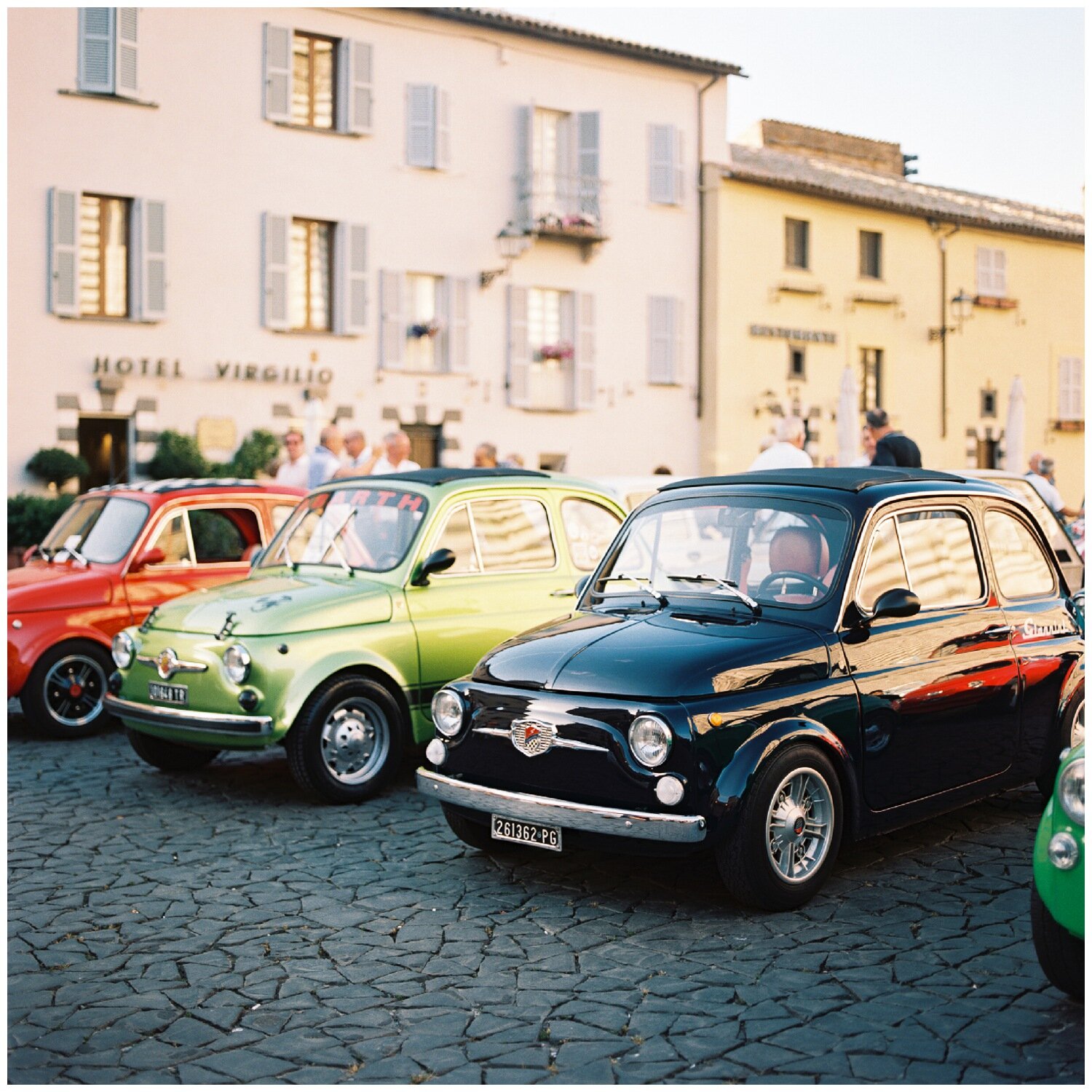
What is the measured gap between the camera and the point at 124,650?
27.9 ft

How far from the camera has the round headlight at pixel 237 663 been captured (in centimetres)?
778

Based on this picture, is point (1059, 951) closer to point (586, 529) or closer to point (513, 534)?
point (513, 534)

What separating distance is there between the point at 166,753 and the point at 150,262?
51.0 feet

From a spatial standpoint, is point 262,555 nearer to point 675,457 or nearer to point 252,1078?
point 252,1078

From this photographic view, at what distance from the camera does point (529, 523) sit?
914cm

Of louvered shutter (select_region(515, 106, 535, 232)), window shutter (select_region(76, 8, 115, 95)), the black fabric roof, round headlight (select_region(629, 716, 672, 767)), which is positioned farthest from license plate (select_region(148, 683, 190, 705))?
louvered shutter (select_region(515, 106, 535, 232))

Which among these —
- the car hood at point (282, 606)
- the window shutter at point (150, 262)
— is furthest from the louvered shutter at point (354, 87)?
the car hood at point (282, 606)

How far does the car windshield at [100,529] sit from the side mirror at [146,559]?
0.12 metres

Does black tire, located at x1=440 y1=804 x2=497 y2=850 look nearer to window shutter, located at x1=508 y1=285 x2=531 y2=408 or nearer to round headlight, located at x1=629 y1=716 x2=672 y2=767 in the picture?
round headlight, located at x1=629 y1=716 x2=672 y2=767

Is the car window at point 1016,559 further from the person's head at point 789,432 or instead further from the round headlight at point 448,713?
the person's head at point 789,432

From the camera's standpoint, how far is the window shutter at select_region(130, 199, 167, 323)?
22.6 meters

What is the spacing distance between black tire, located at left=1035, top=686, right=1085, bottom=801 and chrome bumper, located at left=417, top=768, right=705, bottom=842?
252 cm

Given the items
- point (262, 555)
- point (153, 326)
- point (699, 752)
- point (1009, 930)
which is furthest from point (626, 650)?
point (153, 326)

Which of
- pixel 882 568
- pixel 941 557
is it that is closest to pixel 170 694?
pixel 882 568
